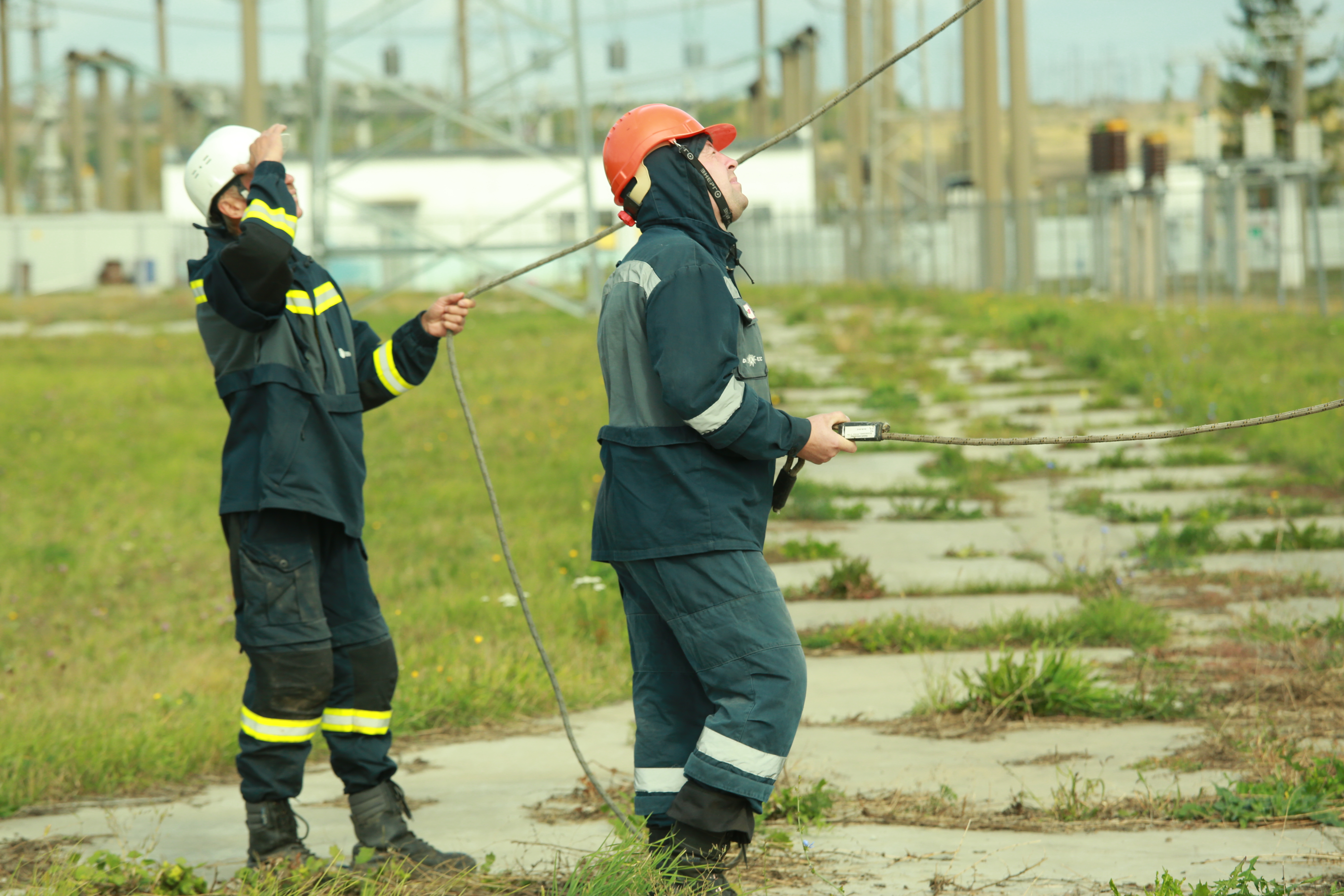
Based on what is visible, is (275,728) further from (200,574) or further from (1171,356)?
(1171,356)

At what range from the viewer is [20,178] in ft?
389

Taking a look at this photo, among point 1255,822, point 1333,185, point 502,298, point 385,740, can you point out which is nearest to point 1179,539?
point 1255,822

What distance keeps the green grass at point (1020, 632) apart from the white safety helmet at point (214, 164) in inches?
123

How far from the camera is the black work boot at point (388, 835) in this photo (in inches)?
142

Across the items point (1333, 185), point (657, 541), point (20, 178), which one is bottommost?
point (657, 541)

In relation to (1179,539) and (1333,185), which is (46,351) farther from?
(1333,185)

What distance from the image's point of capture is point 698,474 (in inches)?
121

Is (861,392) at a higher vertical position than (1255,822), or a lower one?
higher

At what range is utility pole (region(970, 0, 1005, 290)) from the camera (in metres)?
25.0

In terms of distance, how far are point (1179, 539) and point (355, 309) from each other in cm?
1667

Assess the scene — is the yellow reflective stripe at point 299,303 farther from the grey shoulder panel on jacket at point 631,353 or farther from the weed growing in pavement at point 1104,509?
the weed growing in pavement at point 1104,509

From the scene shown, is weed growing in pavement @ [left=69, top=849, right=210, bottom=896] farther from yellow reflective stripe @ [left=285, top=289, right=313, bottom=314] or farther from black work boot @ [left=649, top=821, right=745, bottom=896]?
yellow reflective stripe @ [left=285, top=289, right=313, bottom=314]

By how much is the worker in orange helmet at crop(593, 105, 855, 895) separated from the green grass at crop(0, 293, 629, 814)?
7.17ft

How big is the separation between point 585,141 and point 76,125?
133ft
